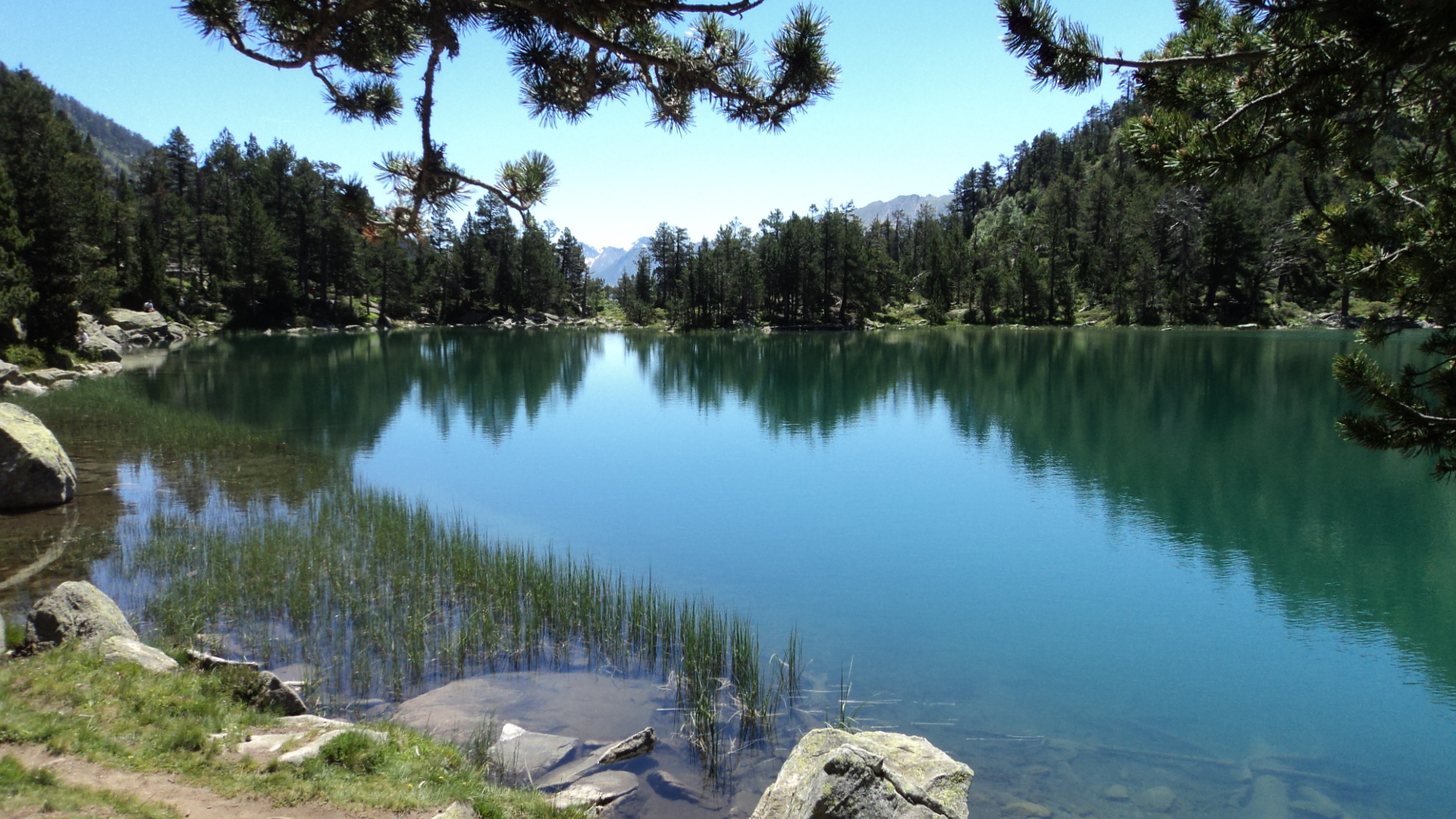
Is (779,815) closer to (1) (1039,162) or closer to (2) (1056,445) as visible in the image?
(2) (1056,445)

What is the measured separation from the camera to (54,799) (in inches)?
179

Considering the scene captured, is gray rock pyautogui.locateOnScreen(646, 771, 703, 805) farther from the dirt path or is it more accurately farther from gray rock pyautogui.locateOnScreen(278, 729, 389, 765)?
the dirt path

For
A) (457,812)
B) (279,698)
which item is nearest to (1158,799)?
(457,812)

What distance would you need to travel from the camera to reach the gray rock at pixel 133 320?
2155 inches

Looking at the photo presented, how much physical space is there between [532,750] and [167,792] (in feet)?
11.0

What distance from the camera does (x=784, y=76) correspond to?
4.53m

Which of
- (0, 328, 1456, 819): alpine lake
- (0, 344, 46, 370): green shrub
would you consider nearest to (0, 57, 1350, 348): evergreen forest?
(0, 344, 46, 370): green shrub

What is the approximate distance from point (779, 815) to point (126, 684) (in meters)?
5.50

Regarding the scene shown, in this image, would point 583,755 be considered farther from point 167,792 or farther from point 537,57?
A: point 537,57

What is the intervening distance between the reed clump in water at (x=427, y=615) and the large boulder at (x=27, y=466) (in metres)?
3.06

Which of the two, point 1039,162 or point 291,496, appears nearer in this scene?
point 291,496

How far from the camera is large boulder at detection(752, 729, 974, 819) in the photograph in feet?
18.3

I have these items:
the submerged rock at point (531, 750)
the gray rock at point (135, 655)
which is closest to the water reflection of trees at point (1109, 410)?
the submerged rock at point (531, 750)

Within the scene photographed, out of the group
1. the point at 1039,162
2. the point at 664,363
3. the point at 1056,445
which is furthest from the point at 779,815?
the point at 1039,162
